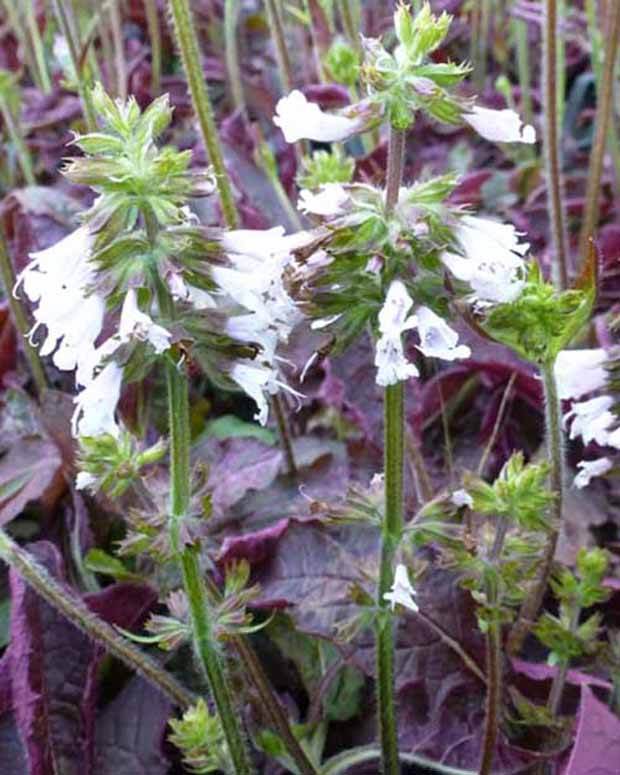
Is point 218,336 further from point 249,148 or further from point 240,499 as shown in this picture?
point 249,148

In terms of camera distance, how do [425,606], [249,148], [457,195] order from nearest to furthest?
[425,606] → [457,195] → [249,148]

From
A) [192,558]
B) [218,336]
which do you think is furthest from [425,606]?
[218,336]

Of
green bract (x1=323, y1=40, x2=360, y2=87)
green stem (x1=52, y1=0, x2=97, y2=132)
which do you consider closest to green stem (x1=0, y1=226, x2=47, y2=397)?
green stem (x1=52, y1=0, x2=97, y2=132)

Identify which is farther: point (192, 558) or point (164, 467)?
point (164, 467)

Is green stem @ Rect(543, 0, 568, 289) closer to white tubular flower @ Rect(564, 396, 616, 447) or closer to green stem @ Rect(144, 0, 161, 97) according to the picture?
white tubular flower @ Rect(564, 396, 616, 447)

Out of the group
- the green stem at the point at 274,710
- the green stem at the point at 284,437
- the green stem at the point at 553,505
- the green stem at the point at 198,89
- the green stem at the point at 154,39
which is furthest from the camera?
the green stem at the point at 154,39

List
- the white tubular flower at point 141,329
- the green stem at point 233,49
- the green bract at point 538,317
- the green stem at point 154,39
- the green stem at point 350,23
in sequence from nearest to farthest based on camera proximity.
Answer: the white tubular flower at point 141,329
the green bract at point 538,317
the green stem at point 350,23
the green stem at point 233,49
the green stem at point 154,39

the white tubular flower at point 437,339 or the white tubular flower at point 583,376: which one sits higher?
the white tubular flower at point 437,339

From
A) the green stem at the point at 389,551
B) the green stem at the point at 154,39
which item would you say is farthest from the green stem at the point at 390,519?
the green stem at the point at 154,39

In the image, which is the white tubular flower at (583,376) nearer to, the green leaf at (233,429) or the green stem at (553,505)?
the green stem at (553,505)
